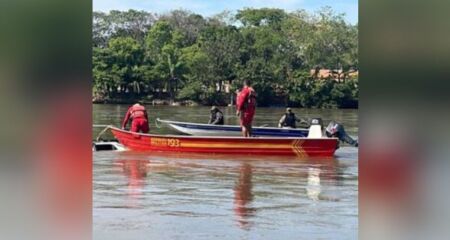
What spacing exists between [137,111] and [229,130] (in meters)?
0.81

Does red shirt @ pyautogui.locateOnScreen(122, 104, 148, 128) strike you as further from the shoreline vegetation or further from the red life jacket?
the shoreline vegetation

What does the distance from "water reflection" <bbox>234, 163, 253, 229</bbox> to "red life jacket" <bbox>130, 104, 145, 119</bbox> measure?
48.9 inches

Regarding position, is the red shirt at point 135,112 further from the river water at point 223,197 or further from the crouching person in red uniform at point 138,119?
the river water at point 223,197

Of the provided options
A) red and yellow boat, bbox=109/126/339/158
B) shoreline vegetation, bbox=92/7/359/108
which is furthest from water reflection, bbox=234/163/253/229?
shoreline vegetation, bbox=92/7/359/108

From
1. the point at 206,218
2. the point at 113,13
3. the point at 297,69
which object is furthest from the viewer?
the point at 113,13

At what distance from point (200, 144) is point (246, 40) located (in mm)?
11976

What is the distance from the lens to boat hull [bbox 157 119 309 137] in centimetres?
576

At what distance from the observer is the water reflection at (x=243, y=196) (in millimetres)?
2961

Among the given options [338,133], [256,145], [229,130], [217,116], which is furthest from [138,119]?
[338,133]

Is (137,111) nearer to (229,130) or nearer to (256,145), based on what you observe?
(229,130)

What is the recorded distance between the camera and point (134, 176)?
14.4 ft
